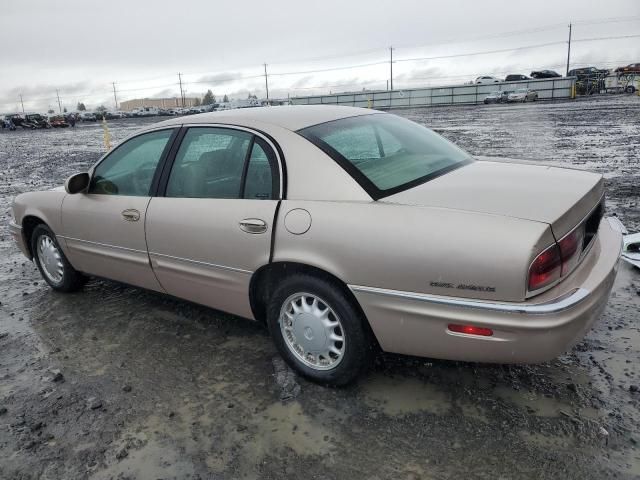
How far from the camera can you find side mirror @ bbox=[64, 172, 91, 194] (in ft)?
13.0

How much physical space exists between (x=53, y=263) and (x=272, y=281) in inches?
104

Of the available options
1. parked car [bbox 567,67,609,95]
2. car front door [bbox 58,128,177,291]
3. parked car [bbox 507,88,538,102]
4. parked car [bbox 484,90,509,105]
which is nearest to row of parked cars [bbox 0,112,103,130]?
parked car [bbox 484,90,509,105]

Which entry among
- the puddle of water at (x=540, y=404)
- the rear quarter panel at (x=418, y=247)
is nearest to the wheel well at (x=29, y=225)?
the rear quarter panel at (x=418, y=247)

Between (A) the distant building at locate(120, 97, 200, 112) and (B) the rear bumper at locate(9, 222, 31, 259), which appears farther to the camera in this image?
(A) the distant building at locate(120, 97, 200, 112)

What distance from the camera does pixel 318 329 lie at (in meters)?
2.86

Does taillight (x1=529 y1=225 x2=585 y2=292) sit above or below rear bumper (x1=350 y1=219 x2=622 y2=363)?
above

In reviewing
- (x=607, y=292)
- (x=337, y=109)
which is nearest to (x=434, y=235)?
(x=607, y=292)

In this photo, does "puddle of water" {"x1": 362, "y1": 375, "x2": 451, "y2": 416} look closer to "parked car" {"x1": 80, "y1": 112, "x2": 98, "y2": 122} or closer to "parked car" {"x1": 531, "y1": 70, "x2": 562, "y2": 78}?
"parked car" {"x1": 531, "y1": 70, "x2": 562, "y2": 78}

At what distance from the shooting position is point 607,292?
8.73 ft

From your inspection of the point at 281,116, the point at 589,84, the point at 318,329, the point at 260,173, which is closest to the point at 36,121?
the point at 589,84

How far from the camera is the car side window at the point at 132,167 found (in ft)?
12.1

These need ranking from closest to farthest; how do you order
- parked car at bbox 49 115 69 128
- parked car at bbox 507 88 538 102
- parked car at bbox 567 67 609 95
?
1. parked car at bbox 507 88 538 102
2. parked car at bbox 567 67 609 95
3. parked car at bbox 49 115 69 128

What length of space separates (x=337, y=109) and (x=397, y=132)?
1.54 feet

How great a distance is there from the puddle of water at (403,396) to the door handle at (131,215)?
1.97 m
